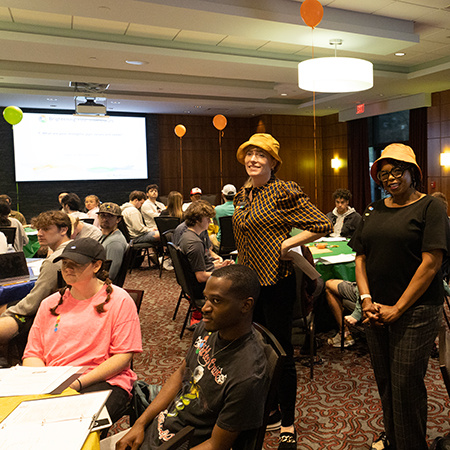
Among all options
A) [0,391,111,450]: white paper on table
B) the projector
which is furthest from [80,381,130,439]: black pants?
the projector

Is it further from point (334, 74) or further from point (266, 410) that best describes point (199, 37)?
point (266, 410)

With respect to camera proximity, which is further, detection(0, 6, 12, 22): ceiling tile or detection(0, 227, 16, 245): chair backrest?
detection(0, 6, 12, 22): ceiling tile

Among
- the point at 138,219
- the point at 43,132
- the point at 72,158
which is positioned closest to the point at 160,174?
the point at 72,158

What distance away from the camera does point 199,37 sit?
6.39 meters

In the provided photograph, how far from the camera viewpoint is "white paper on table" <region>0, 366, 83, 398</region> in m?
1.47

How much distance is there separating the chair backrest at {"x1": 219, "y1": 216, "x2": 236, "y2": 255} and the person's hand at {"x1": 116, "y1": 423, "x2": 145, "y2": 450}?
443 cm

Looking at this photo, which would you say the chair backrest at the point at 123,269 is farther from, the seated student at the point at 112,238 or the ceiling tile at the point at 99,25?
the ceiling tile at the point at 99,25

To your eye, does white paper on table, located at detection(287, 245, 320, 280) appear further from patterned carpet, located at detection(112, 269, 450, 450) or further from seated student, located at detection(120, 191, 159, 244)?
seated student, located at detection(120, 191, 159, 244)

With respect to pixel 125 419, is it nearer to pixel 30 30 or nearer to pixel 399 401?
pixel 399 401

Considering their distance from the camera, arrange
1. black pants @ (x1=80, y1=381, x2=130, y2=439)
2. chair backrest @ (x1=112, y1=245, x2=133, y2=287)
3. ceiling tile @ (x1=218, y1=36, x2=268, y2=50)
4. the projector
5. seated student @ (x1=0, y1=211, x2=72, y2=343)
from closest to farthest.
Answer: black pants @ (x1=80, y1=381, x2=130, y2=439)
seated student @ (x1=0, y1=211, x2=72, y2=343)
chair backrest @ (x1=112, y1=245, x2=133, y2=287)
ceiling tile @ (x1=218, y1=36, x2=268, y2=50)
the projector

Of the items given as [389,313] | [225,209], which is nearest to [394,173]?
[389,313]

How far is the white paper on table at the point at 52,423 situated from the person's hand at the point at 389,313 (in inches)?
47.2

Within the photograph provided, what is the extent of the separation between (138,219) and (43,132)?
19.8ft

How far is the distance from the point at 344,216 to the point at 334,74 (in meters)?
1.76
